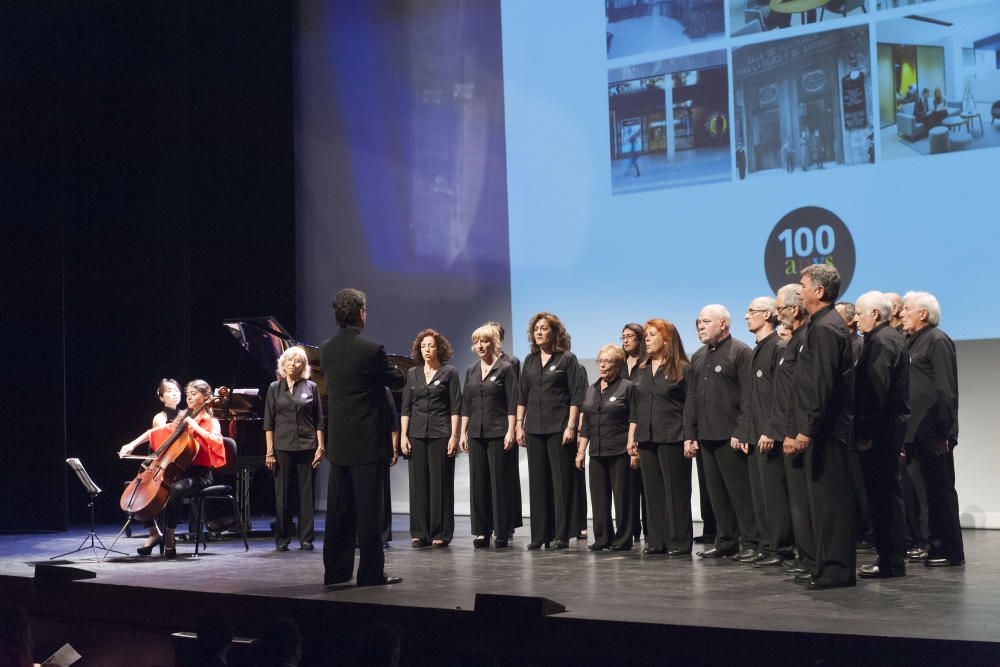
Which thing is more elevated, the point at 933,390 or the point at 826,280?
the point at 826,280

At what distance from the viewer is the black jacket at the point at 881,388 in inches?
204

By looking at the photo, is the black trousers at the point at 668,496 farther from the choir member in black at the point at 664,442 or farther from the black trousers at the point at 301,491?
the black trousers at the point at 301,491

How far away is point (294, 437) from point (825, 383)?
3.69m

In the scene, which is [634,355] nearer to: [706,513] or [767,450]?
[706,513]

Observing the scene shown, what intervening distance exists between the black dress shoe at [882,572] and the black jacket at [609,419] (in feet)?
6.17

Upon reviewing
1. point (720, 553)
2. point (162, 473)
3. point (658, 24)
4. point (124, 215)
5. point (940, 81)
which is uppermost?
point (658, 24)

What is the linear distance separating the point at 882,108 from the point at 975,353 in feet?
5.89

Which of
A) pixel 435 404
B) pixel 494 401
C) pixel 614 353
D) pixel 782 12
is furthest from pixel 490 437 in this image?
pixel 782 12

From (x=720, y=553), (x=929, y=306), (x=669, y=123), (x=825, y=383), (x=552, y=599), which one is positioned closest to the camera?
(x=552, y=599)

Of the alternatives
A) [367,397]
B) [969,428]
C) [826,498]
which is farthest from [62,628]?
[969,428]

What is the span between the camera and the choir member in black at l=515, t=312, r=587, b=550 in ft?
22.9

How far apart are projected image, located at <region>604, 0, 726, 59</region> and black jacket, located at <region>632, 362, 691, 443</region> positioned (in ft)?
10.1

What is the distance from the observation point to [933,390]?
5863mm

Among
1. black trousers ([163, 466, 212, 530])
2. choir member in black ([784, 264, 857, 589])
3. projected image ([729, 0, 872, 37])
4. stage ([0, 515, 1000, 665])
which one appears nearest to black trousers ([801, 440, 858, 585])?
choir member in black ([784, 264, 857, 589])
